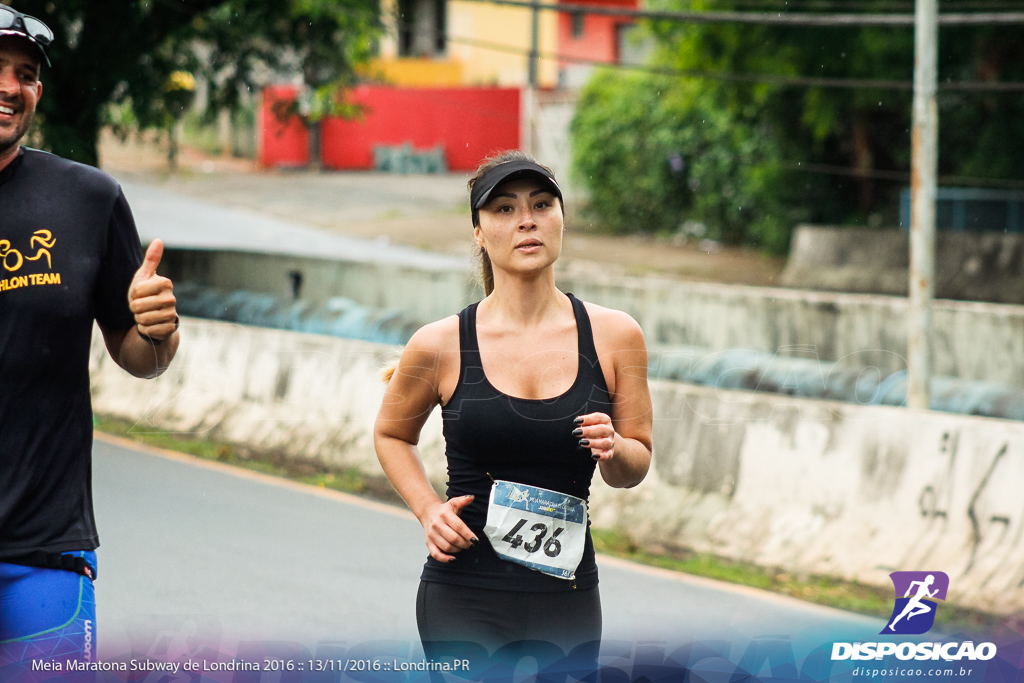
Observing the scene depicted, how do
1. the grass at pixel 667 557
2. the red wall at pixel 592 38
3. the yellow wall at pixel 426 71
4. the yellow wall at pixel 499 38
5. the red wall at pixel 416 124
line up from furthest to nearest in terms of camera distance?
the yellow wall at pixel 426 71 → the red wall at pixel 592 38 → the yellow wall at pixel 499 38 → the red wall at pixel 416 124 → the grass at pixel 667 557

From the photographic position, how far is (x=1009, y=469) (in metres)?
5.47

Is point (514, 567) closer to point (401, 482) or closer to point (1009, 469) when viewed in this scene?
point (401, 482)

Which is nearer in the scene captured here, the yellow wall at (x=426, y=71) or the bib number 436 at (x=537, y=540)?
the bib number 436 at (x=537, y=540)

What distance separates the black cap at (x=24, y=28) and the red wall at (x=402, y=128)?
2529 centimetres

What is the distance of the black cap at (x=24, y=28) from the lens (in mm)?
2512

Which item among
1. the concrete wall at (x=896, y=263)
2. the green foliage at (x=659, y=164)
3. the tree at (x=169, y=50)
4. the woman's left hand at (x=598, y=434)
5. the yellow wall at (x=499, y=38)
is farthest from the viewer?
the yellow wall at (x=499, y=38)

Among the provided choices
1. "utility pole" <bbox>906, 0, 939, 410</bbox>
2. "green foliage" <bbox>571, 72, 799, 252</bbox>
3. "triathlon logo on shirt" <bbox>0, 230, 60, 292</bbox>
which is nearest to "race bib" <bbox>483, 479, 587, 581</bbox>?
"triathlon logo on shirt" <bbox>0, 230, 60, 292</bbox>

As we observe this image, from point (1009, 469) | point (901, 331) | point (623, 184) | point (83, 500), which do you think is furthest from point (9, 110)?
point (623, 184)

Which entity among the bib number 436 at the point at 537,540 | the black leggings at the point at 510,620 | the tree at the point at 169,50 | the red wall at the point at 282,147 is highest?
the red wall at the point at 282,147

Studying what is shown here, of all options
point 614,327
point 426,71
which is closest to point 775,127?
point 426,71

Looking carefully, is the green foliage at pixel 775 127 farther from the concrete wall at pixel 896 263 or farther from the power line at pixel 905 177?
the concrete wall at pixel 896 263

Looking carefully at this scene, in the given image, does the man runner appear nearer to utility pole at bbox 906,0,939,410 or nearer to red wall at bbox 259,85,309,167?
utility pole at bbox 906,0,939,410

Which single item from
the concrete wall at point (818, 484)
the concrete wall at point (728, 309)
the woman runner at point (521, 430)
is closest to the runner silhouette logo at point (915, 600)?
the concrete wall at point (818, 484)

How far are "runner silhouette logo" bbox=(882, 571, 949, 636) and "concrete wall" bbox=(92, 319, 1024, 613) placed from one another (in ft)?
0.84
